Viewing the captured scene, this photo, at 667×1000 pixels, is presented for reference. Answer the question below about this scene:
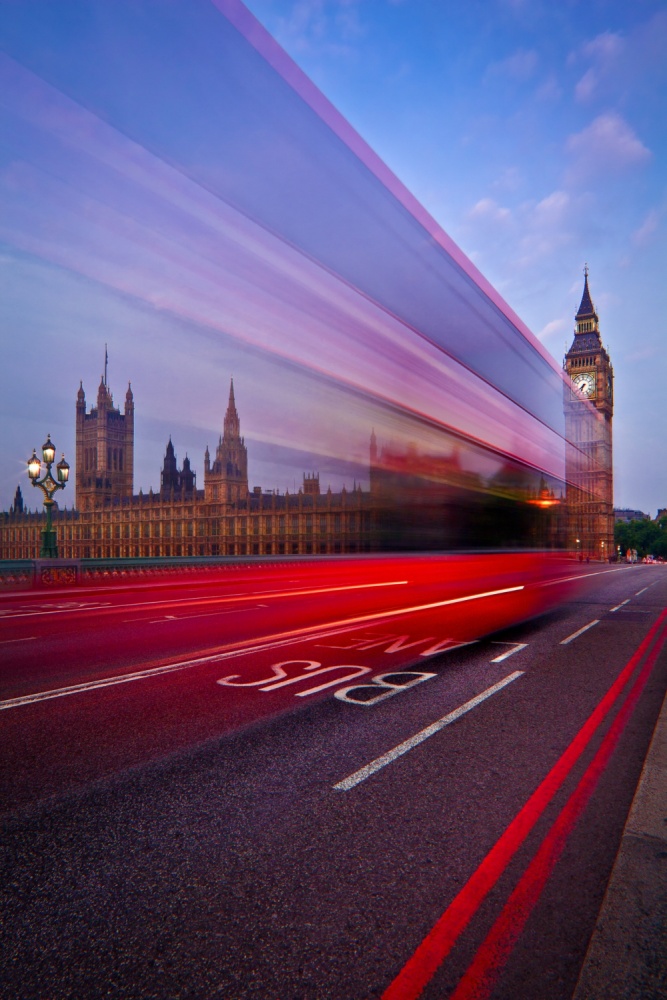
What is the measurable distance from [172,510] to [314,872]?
104719 mm

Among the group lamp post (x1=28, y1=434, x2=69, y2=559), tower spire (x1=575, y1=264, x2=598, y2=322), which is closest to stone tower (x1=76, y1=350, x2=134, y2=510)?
lamp post (x1=28, y1=434, x2=69, y2=559)

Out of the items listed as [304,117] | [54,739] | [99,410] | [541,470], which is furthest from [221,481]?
[54,739]

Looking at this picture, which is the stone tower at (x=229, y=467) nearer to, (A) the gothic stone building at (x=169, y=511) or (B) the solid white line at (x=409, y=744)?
(A) the gothic stone building at (x=169, y=511)

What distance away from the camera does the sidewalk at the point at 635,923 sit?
248 cm

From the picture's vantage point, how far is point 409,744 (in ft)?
17.5

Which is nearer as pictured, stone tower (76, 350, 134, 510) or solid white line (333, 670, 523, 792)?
solid white line (333, 670, 523, 792)

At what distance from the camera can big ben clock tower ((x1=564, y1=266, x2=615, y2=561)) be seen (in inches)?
981

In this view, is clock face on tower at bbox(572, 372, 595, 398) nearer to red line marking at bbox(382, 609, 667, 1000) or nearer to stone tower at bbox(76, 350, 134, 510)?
stone tower at bbox(76, 350, 134, 510)

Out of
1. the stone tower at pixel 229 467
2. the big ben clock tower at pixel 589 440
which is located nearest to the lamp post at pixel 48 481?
the big ben clock tower at pixel 589 440

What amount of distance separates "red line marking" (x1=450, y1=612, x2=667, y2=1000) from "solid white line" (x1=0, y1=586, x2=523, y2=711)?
5.31 m

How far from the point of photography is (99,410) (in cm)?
13862

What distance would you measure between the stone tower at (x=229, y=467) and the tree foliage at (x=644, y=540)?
342 feet

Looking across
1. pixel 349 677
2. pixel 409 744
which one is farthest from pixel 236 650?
pixel 409 744

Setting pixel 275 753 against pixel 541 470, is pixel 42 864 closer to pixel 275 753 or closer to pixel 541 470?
pixel 275 753
